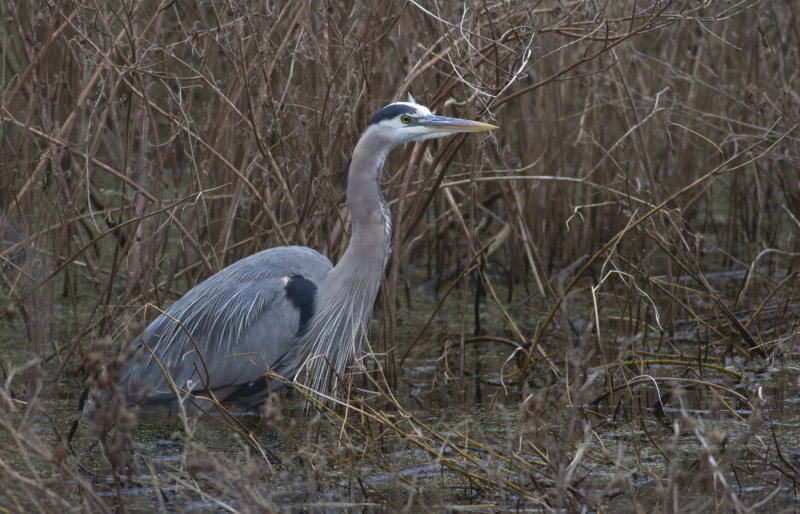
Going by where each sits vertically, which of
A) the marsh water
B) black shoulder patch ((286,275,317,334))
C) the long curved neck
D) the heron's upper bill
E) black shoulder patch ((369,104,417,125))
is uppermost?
black shoulder patch ((369,104,417,125))

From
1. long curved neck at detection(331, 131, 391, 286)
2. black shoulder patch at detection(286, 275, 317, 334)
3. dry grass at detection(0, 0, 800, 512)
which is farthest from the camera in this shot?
black shoulder patch at detection(286, 275, 317, 334)

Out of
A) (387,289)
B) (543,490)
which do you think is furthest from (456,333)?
(543,490)

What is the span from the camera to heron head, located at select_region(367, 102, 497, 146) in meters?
4.13

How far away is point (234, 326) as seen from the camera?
4379 millimetres

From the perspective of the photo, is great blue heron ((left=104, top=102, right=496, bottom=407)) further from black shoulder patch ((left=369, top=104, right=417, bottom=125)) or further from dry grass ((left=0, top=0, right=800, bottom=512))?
dry grass ((left=0, top=0, right=800, bottom=512))

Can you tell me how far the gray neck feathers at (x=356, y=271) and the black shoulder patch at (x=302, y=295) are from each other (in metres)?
0.03

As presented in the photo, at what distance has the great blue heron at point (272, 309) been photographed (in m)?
4.27

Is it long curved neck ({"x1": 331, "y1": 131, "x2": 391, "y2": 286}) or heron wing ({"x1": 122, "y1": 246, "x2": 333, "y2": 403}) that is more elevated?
long curved neck ({"x1": 331, "y1": 131, "x2": 391, "y2": 286})

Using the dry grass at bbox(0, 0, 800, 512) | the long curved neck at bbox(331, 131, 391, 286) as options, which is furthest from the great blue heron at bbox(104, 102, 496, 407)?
the dry grass at bbox(0, 0, 800, 512)

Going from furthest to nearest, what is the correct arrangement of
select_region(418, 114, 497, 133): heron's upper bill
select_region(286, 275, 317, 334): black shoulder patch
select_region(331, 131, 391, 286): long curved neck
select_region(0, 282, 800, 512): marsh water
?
select_region(286, 275, 317, 334): black shoulder patch
select_region(331, 131, 391, 286): long curved neck
select_region(418, 114, 497, 133): heron's upper bill
select_region(0, 282, 800, 512): marsh water

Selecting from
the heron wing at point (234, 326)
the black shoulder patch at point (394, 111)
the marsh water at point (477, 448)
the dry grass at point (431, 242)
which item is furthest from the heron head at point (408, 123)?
the marsh water at point (477, 448)

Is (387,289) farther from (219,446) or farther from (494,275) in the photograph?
(494,275)

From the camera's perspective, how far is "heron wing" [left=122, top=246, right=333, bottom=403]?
14.2 feet

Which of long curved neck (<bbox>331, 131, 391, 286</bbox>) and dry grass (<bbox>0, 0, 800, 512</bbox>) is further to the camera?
long curved neck (<bbox>331, 131, 391, 286</bbox>)
